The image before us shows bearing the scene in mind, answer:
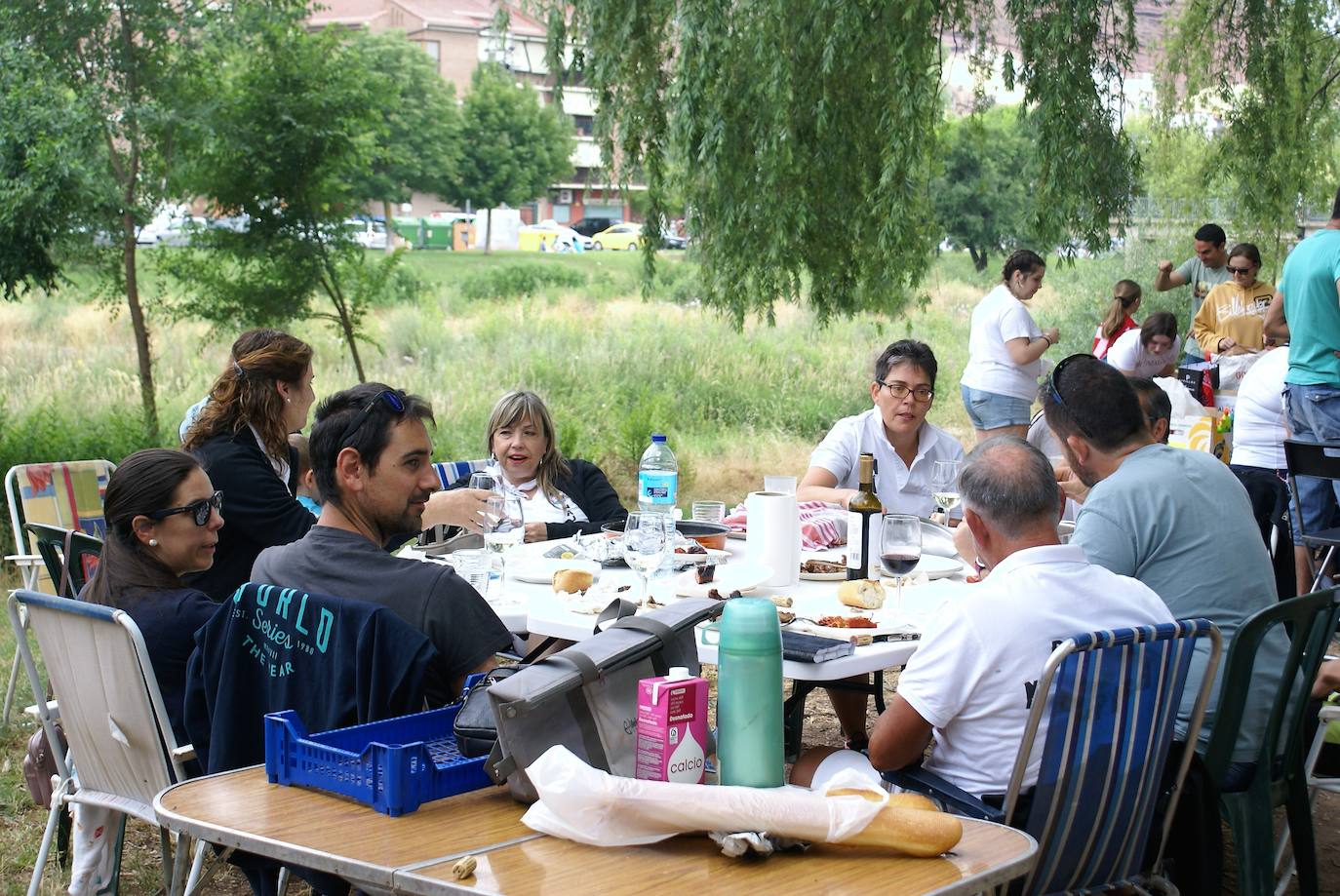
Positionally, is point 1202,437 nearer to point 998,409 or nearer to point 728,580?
point 998,409

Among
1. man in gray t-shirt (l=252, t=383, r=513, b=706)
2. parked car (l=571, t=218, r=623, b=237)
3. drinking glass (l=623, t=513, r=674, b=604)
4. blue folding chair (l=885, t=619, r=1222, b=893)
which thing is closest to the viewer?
blue folding chair (l=885, t=619, r=1222, b=893)

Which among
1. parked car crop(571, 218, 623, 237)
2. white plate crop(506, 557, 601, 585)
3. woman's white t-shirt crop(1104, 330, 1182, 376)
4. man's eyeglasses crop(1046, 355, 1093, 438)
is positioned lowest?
white plate crop(506, 557, 601, 585)

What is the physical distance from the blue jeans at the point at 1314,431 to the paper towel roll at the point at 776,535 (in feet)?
9.57

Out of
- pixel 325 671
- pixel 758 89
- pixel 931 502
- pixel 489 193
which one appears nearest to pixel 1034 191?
pixel 758 89

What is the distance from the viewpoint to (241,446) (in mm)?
4348

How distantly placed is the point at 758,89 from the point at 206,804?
6.37m

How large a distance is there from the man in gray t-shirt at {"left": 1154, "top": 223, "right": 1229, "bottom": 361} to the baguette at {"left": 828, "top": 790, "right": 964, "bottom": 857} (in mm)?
8856

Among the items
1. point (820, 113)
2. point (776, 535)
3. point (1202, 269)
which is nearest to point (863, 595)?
point (776, 535)

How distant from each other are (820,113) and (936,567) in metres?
4.28

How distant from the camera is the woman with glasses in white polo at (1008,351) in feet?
28.8

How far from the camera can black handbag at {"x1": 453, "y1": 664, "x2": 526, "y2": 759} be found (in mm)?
1988

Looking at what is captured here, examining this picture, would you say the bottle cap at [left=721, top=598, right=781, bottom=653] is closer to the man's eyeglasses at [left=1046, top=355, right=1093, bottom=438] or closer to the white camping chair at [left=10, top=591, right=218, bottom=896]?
the white camping chair at [left=10, top=591, right=218, bottom=896]

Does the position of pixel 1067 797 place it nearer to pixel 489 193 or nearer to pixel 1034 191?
pixel 1034 191

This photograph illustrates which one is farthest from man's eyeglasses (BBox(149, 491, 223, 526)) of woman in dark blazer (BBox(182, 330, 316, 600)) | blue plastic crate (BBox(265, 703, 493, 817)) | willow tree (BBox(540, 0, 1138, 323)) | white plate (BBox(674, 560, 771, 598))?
willow tree (BBox(540, 0, 1138, 323))
